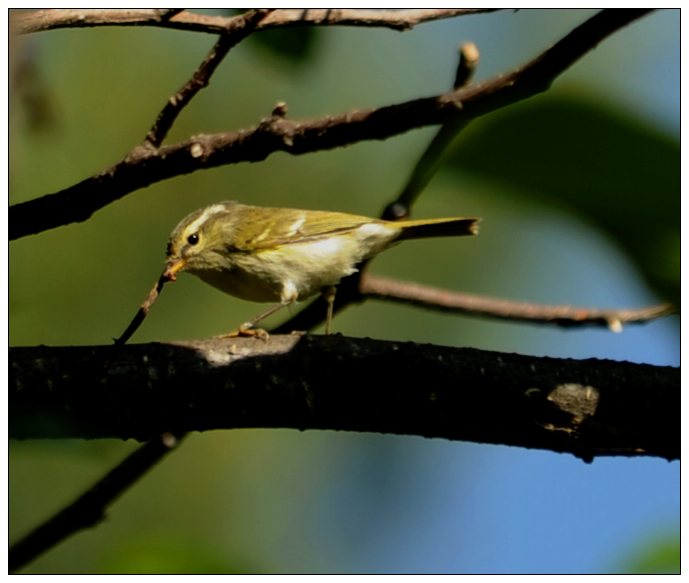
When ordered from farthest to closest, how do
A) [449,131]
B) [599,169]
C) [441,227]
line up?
[441,227], [449,131], [599,169]

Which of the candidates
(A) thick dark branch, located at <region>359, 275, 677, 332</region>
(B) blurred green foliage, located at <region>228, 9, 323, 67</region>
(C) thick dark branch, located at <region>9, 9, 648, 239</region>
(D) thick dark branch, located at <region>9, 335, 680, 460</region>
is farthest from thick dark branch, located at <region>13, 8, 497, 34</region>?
(A) thick dark branch, located at <region>359, 275, 677, 332</region>

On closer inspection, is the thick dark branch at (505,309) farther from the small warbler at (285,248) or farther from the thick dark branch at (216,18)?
the thick dark branch at (216,18)

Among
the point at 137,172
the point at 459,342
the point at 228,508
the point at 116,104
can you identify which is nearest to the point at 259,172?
Result: the point at 116,104

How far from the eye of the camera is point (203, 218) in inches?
161

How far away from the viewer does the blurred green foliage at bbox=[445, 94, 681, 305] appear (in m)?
0.78

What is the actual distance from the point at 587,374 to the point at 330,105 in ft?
10.5

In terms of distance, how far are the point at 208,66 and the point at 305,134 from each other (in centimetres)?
31

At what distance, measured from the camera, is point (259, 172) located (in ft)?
20.3

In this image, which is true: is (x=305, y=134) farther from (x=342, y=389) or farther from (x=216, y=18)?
(x=342, y=389)

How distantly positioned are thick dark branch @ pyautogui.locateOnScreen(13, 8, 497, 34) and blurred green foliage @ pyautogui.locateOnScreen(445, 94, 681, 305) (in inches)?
45.2

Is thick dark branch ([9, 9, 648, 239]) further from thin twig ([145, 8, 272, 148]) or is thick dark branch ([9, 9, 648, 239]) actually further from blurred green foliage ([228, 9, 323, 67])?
blurred green foliage ([228, 9, 323, 67])

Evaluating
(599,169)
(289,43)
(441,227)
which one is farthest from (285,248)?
(599,169)

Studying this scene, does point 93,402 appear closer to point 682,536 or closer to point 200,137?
point 200,137

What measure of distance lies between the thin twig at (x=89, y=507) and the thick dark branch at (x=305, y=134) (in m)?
0.75
